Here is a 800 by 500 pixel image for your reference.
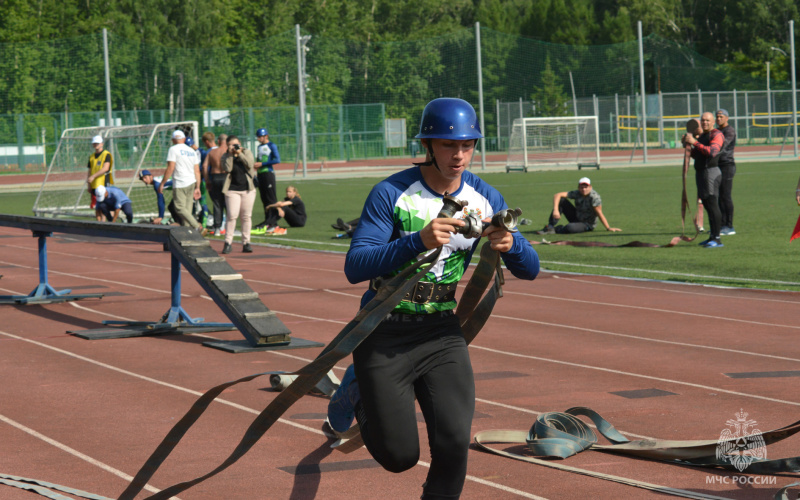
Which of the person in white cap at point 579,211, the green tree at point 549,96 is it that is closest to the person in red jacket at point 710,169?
the person in white cap at point 579,211

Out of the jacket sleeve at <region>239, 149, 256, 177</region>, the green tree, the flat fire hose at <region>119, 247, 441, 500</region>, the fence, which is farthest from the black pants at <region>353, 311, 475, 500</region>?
the green tree

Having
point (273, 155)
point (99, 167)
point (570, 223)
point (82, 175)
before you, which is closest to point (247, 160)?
point (273, 155)

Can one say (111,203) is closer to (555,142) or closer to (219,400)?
(219,400)

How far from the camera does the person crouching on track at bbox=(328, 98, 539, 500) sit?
13.4 feet

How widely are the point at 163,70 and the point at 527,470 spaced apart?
49638 millimetres

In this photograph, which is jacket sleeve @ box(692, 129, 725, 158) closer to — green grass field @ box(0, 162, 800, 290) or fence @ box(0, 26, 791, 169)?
green grass field @ box(0, 162, 800, 290)

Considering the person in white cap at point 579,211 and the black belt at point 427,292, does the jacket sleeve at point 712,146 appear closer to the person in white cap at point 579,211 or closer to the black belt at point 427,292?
the person in white cap at point 579,211

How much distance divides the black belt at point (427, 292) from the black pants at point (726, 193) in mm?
12498

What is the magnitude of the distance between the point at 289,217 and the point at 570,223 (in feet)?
19.6

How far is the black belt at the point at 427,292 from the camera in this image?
4.27 meters

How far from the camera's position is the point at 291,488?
5.27 m

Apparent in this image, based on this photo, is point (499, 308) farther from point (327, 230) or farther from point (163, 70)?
point (163, 70)

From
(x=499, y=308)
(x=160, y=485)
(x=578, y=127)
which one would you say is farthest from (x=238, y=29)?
(x=160, y=485)

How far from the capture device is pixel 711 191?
1573 cm
